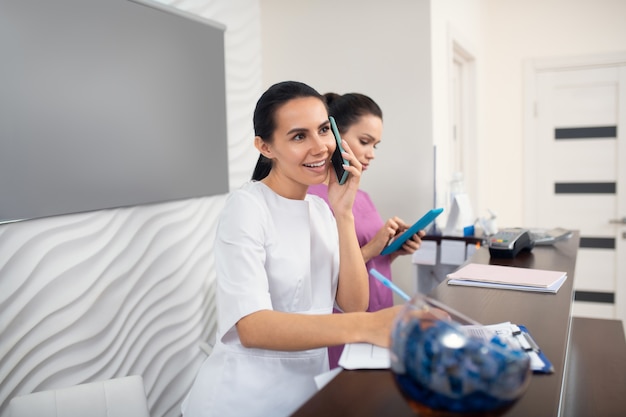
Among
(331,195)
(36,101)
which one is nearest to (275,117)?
(331,195)

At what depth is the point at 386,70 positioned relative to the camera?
313 cm

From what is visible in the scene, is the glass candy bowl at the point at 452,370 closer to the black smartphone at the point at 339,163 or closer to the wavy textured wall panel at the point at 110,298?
the black smartphone at the point at 339,163

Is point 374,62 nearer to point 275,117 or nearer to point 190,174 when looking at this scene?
point 190,174

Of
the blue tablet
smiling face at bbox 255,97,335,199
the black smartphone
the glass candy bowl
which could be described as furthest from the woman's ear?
the glass candy bowl

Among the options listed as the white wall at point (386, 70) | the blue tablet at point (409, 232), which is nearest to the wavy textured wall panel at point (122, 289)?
the white wall at point (386, 70)

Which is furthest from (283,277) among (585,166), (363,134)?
(585,166)

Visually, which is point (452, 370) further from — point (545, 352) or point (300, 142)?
point (300, 142)

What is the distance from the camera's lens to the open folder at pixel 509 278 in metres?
1.65

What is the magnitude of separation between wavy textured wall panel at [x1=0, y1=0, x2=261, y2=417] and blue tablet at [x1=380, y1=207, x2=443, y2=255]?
39.4 inches

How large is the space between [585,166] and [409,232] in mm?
3134

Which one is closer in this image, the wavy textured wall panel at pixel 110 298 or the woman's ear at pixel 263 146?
the woman's ear at pixel 263 146

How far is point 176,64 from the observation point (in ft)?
8.30

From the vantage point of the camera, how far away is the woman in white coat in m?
1.19

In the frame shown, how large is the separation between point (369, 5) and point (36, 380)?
2.42 m
